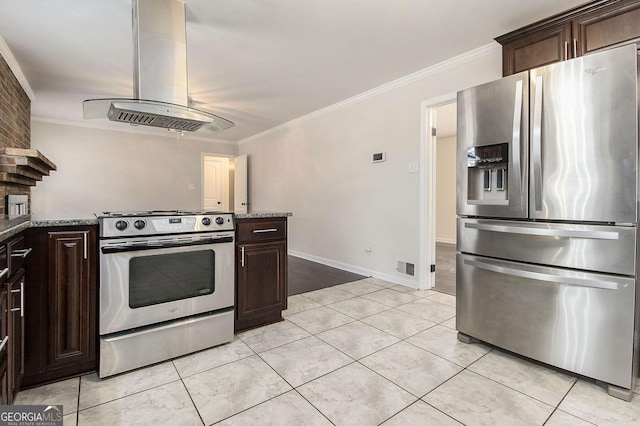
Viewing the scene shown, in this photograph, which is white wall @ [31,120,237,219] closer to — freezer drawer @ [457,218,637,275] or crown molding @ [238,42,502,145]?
crown molding @ [238,42,502,145]

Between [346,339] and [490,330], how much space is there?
0.97 metres

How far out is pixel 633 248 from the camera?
5.02ft

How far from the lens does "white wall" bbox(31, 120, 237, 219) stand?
5.30 m

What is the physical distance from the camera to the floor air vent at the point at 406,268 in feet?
11.5

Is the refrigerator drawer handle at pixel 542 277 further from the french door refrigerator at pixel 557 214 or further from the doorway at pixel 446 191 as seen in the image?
the doorway at pixel 446 191

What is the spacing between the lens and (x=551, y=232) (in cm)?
175

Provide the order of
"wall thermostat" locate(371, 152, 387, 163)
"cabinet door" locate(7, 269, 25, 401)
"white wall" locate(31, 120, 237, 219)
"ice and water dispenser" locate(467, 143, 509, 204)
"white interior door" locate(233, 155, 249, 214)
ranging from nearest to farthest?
"cabinet door" locate(7, 269, 25, 401) → "ice and water dispenser" locate(467, 143, 509, 204) → "wall thermostat" locate(371, 152, 387, 163) → "white wall" locate(31, 120, 237, 219) → "white interior door" locate(233, 155, 249, 214)

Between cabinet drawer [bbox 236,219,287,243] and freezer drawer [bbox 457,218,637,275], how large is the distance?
137cm

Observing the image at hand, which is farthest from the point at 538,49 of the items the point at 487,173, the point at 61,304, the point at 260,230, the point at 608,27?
the point at 61,304

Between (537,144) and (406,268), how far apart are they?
2.07m

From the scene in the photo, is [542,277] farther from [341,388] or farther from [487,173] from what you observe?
[341,388]

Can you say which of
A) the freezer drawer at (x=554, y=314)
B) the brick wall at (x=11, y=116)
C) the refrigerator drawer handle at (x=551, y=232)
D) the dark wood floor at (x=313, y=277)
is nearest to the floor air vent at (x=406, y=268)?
the dark wood floor at (x=313, y=277)

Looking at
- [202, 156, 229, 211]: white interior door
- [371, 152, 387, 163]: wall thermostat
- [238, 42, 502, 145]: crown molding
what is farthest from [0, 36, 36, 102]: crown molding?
[202, 156, 229, 211]: white interior door

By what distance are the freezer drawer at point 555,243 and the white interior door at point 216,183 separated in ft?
22.8
